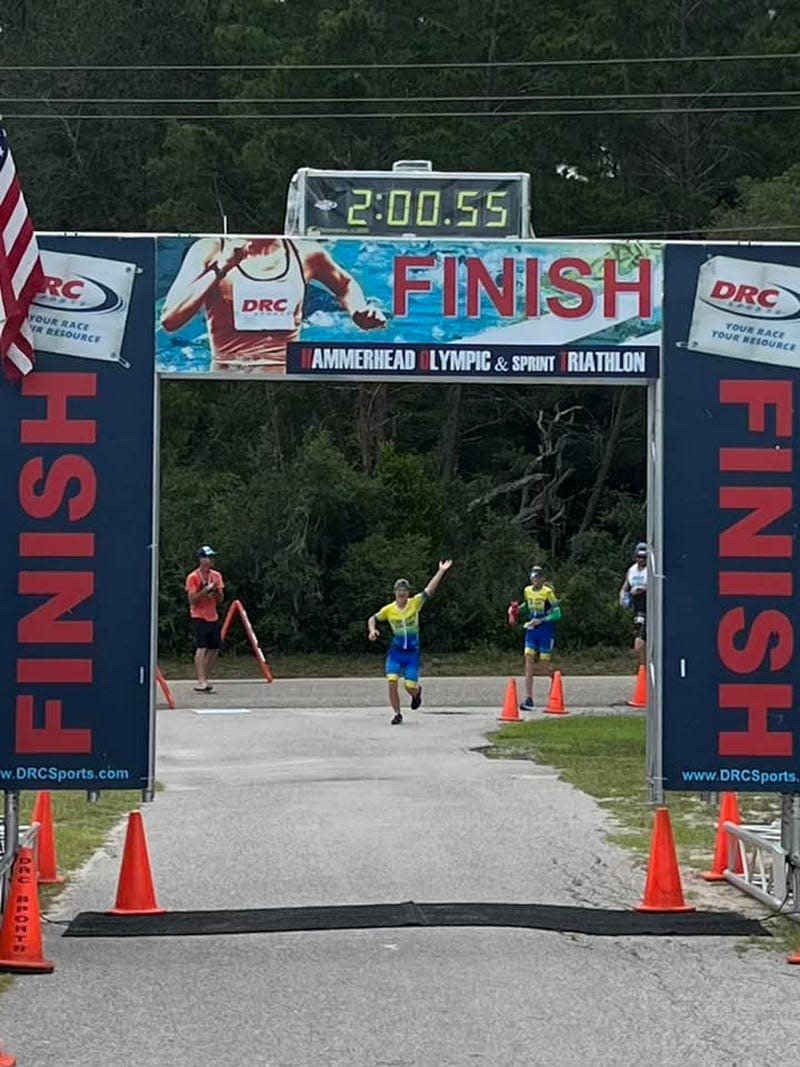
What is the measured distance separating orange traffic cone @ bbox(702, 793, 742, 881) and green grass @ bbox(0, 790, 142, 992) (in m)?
3.84

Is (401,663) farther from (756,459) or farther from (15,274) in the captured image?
(15,274)

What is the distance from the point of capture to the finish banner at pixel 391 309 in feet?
35.2

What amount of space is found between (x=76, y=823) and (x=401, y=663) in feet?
23.5

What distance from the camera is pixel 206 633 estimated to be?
25.5 metres

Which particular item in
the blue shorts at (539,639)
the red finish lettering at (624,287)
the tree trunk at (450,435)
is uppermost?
the tree trunk at (450,435)

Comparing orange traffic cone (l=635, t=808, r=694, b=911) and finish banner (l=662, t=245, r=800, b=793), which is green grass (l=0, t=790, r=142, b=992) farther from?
finish banner (l=662, t=245, r=800, b=793)

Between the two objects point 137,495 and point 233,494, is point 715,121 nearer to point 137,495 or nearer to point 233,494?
point 233,494

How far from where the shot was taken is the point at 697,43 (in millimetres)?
42281

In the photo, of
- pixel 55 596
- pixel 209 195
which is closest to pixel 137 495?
pixel 55 596

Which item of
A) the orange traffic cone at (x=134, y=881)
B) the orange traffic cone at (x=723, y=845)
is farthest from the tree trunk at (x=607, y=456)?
the orange traffic cone at (x=134, y=881)

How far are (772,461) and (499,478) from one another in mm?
33246

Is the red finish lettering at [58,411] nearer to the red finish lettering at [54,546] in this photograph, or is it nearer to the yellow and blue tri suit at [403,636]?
the red finish lettering at [54,546]

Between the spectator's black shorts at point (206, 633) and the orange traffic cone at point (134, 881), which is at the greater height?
the spectator's black shorts at point (206, 633)

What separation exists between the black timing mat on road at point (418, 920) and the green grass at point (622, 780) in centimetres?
46
